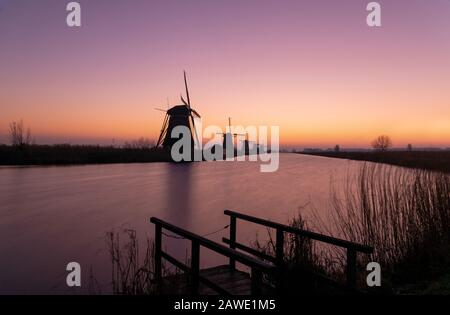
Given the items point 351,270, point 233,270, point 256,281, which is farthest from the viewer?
point 233,270

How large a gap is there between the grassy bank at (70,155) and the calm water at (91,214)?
10.7 m

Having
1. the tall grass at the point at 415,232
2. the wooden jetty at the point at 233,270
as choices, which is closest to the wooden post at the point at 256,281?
the wooden jetty at the point at 233,270

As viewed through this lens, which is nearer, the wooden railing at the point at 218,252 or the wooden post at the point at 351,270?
the wooden railing at the point at 218,252

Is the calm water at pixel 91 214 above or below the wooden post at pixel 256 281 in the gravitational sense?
below

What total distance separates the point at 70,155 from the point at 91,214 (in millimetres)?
32692

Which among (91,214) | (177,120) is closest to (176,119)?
(177,120)

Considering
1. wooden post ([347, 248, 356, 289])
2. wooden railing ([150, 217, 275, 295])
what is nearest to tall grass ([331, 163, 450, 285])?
wooden post ([347, 248, 356, 289])

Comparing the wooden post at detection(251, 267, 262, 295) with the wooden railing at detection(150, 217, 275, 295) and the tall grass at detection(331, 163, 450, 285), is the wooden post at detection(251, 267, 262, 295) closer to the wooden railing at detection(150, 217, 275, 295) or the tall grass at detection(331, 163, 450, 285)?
the wooden railing at detection(150, 217, 275, 295)

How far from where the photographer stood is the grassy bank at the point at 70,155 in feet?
128

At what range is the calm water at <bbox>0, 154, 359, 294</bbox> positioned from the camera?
8.76 m

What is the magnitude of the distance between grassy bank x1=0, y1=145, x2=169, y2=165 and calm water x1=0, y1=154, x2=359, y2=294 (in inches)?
420

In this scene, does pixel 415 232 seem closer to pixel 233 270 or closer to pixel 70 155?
pixel 233 270

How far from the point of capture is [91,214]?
52.2 ft

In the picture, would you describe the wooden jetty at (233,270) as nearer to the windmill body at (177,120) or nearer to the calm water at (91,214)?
the calm water at (91,214)
